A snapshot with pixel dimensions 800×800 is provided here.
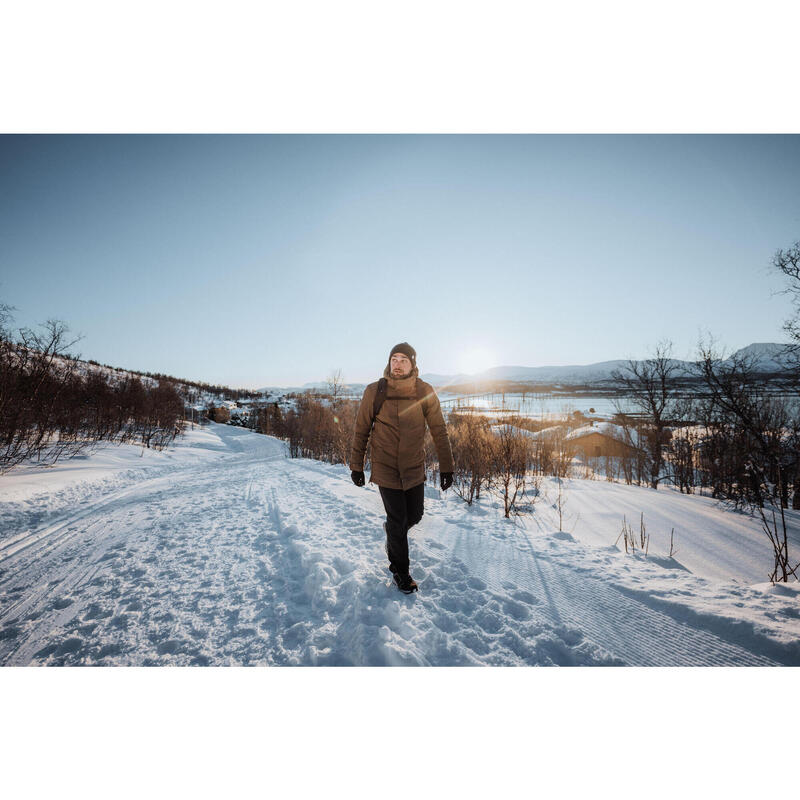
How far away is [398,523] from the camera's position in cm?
244

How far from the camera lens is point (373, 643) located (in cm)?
182

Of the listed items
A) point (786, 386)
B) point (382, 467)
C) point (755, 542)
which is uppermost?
point (786, 386)

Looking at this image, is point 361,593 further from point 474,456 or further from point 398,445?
point 474,456

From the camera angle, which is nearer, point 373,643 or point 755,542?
point 373,643

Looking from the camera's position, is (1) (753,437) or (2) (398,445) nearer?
(2) (398,445)

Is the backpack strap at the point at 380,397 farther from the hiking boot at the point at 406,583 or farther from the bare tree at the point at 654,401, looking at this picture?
the bare tree at the point at 654,401

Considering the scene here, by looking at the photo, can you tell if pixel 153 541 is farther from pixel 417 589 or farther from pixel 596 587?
pixel 596 587

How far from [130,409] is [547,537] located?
2058 centimetres

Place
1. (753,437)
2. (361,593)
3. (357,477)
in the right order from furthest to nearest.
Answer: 1. (753,437)
2. (357,477)
3. (361,593)

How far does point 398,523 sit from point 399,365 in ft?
4.48

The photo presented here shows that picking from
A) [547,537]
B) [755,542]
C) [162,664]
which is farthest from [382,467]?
[755,542]

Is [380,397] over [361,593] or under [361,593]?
over

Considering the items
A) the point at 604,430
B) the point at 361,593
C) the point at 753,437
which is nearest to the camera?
the point at 361,593

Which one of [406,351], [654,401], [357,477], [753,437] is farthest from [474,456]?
[654,401]
